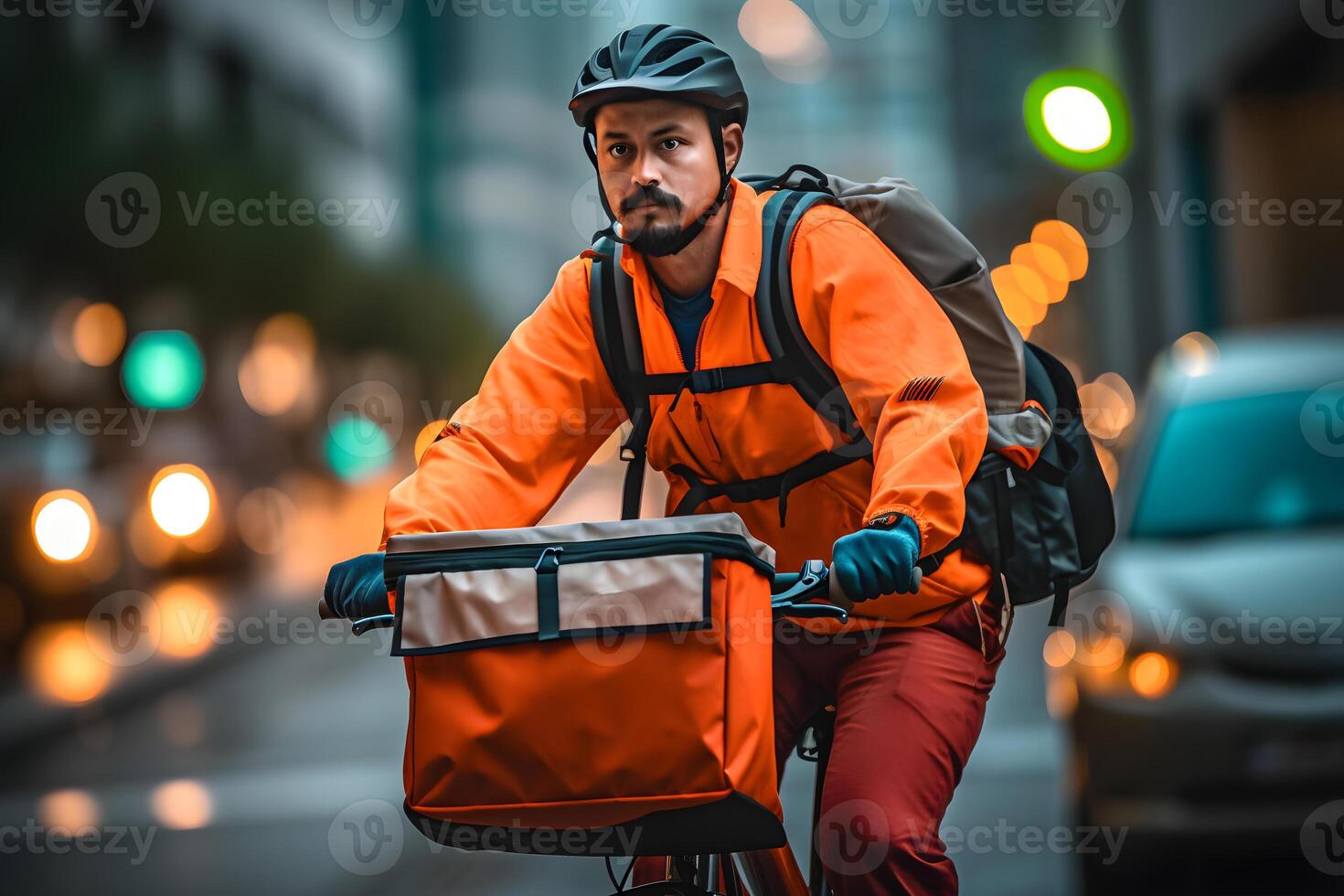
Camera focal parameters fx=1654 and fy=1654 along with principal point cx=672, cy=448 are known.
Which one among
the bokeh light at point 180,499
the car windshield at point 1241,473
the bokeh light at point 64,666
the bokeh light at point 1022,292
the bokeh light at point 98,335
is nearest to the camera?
the car windshield at point 1241,473

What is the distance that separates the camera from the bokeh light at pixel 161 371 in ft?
41.1

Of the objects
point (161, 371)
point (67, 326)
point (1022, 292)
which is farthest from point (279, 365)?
point (161, 371)

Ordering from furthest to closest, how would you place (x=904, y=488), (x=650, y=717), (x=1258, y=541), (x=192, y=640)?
1. (x=192, y=640)
2. (x=1258, y=541)
3. (x=904, y=488)
4. (x=650, y=717)

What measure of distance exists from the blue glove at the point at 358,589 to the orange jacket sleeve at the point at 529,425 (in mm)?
208

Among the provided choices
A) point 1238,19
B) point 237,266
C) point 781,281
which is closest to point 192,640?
point 781,281

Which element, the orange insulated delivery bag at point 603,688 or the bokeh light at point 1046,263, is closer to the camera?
the orange insulated delivery bag at point 603,688

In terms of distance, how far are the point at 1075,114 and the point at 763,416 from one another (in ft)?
9.72

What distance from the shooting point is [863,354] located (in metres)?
2.61

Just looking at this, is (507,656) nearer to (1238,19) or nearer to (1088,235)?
(1238,19)

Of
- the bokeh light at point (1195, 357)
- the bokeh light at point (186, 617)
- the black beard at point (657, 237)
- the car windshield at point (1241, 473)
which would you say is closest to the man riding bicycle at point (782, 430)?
the black beard at point (657, 237)

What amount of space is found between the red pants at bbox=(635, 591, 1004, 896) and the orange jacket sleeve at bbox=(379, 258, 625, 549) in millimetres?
491

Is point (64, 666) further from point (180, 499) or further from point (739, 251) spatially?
point (739, 251)

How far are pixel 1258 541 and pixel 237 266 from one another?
24196 millimetres

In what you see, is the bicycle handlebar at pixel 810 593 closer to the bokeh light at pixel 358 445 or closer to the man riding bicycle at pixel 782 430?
the man riding bicycle at pixel 782 430
